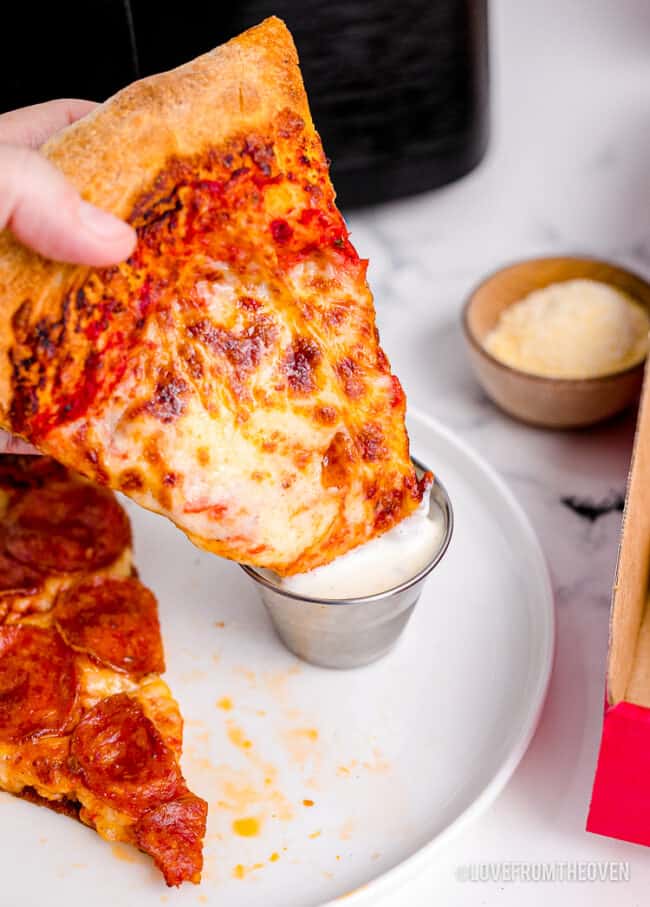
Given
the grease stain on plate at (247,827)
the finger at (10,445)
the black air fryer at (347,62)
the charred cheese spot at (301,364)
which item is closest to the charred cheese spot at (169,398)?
the charred cheese spot at (301,364)

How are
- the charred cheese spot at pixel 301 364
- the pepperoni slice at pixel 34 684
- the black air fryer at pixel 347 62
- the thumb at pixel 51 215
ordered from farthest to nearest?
1. the black air fryer at pixel 347 62
2. the pepperoni slice at pixel 34 684
3. the charred cheese spot at pixel 301 364
4. the thumb at pixel 51 215

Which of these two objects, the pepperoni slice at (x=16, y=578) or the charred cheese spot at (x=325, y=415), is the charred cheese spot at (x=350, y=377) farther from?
the pepperoni slice at (x=16, y=578)

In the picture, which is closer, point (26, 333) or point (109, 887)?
point (26, 333)

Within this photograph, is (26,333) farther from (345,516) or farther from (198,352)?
(345,516)

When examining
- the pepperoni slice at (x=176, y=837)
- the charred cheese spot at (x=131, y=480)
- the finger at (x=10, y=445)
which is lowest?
the pepperoni slice at (x=176, y=837)

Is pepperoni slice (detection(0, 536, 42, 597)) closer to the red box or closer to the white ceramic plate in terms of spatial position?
the white ceramic plate

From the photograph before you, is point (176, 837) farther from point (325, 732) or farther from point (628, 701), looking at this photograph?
point (628, 701)

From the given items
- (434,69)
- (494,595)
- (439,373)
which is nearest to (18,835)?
(494,595)
